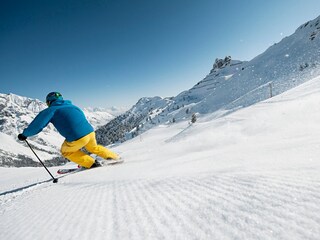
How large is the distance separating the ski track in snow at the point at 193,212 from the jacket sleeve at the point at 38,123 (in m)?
2.84

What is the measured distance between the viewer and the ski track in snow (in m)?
1.55

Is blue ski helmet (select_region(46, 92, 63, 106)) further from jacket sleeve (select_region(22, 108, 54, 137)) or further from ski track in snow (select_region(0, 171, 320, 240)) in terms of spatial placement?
ski track in snow (select_region(0, 171, 320, 240))

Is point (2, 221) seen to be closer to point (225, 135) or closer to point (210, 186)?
point (210, 186)

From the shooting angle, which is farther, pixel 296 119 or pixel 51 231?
pixel 296 119

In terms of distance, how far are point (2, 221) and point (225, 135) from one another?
605cm

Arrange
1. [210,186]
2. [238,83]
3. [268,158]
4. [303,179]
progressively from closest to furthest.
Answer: [303,179]
[210,186]
[268,158]
[238,83]

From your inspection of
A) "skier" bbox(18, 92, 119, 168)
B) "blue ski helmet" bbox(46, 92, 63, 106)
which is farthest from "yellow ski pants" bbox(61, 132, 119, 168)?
"blue ski helmet" bbox(46, 92, 63, 106)

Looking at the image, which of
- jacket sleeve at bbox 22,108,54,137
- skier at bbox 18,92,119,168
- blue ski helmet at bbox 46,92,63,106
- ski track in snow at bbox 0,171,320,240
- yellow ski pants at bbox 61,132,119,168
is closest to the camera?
ski track in snow at bbox 0,171,320,240

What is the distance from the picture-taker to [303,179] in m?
2.19

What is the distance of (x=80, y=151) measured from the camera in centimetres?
668

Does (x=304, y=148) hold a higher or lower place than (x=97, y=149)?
lower

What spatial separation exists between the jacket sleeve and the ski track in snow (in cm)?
284

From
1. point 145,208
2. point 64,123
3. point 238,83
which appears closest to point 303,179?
point 145,208

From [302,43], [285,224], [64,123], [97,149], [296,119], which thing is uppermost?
[302,43]
